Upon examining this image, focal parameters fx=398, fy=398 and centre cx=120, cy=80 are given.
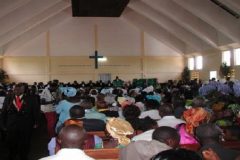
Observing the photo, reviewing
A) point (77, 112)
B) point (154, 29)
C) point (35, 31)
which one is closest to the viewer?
point (77, 112)

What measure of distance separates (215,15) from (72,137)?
17227mm

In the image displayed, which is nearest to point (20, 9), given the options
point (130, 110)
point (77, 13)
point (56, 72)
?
point (77, 13)

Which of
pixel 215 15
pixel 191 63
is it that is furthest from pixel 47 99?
pixel 191 63

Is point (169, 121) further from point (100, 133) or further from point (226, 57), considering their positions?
point (226, 57)

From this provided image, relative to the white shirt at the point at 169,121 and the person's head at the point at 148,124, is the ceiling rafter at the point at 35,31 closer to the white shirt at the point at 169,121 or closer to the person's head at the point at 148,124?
the white shirt at the point at 169,121

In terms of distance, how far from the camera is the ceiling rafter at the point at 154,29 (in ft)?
88.3

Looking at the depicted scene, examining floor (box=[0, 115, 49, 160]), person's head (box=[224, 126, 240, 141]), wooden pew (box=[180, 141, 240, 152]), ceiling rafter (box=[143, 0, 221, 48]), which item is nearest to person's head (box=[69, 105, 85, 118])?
wooden pew (box=[180, 141, 240, 152])

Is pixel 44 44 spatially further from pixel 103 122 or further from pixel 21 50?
pixel 103 122

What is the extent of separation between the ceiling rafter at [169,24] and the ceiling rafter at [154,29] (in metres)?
2.55

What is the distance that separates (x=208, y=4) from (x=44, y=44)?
12.7m

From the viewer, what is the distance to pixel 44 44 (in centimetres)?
2736

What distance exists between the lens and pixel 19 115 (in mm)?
6602

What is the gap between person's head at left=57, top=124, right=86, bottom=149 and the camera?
2.80 meters

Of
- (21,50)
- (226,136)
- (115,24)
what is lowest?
(226,136)
